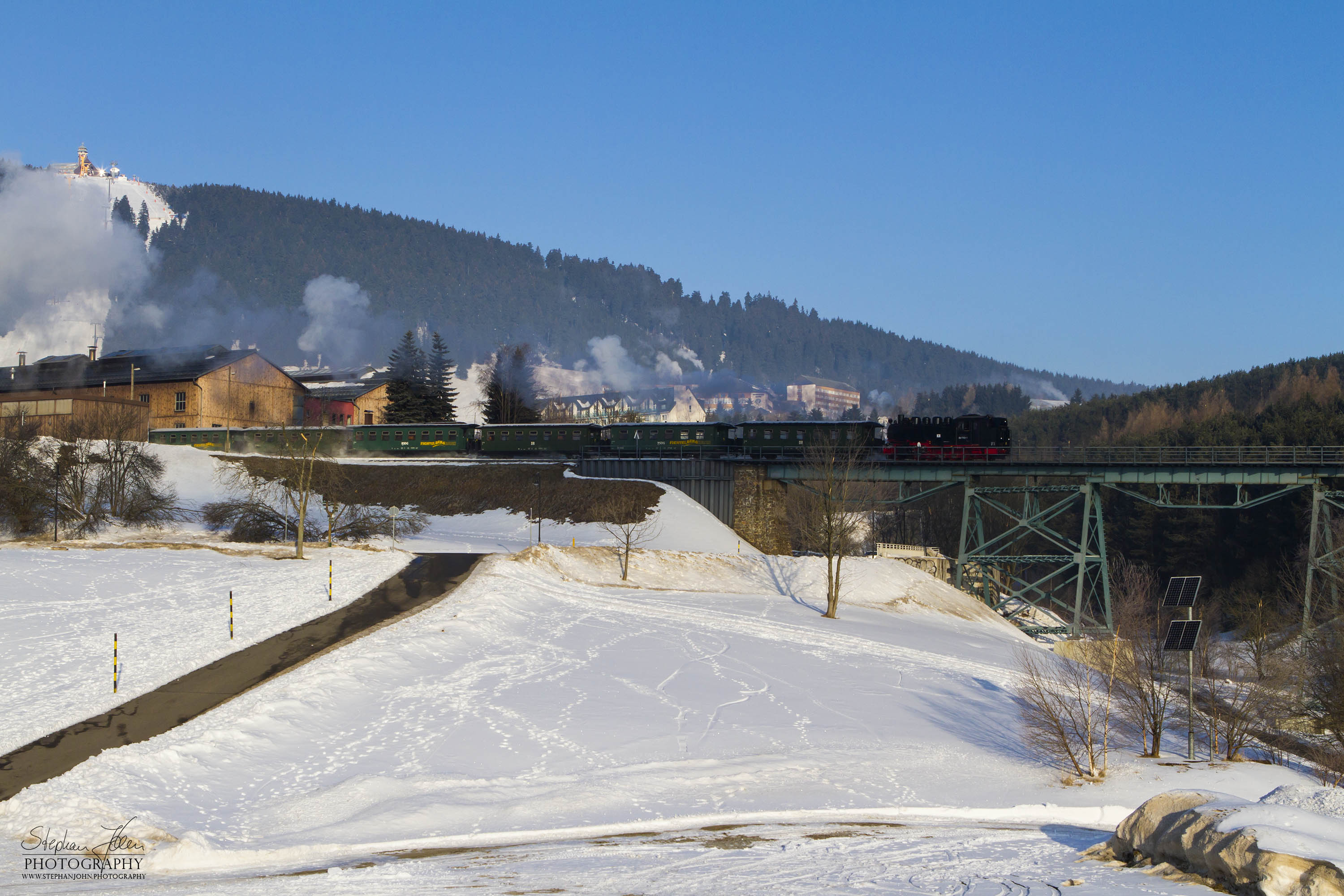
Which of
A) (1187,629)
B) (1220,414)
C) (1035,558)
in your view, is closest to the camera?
(1187,629)

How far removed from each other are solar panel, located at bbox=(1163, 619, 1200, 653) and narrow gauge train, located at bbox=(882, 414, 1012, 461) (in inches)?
1314

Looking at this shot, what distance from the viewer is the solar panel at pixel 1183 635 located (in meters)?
23.1

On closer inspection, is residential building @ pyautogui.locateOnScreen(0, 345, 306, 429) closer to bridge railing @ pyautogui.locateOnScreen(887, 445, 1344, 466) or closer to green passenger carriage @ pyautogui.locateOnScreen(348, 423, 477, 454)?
green passenger carriage @ pyautogui.locateOnScreen(348, 423, 477, 454)

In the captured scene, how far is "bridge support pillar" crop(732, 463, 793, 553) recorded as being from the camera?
59.1 meters

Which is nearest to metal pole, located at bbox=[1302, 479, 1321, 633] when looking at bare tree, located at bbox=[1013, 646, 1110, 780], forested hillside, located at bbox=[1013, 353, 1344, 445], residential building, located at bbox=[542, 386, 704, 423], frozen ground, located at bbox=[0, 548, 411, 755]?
bare tree, located at bbox=[1013, 646, 1110, 780]

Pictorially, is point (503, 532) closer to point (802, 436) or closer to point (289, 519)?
point (289, 519)

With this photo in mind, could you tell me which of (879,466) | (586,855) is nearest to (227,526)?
(879,466)

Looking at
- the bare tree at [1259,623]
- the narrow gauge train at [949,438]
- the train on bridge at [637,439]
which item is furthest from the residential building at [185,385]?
the bare tree at [1259,623]

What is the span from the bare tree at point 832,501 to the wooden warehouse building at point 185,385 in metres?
51.2

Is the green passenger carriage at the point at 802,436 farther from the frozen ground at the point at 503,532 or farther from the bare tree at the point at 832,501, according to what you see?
the frozen ground at the point at 503,532

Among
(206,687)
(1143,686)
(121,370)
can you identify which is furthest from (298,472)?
(1143,686)

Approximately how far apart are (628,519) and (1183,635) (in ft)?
119

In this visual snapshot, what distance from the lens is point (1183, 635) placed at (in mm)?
23297

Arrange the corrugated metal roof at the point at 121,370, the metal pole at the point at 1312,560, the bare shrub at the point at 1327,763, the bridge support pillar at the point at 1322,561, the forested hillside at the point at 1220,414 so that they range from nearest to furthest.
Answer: the bare shrub at the point at 1327,763 < the bridge support pillar at the point at 1322,561 < the metal pole at the point at 1312,560 < the corrugated metal roof at the point at 121,370 < the forested hillside at the point at 1220,414
